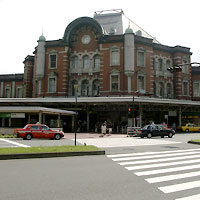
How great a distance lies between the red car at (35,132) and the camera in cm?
2008

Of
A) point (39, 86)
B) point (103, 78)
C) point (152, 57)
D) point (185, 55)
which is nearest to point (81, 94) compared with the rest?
point (103, 78)

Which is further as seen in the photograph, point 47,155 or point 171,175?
point 47,155

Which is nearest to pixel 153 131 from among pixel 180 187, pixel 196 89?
pixel 180 187

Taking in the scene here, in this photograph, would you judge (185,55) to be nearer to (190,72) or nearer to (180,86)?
(190,72)

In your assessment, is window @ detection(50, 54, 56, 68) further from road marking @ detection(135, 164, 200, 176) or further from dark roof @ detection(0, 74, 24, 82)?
road marking @ detection(135, 164, 200, 176)

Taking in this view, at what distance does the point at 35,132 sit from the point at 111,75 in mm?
18343

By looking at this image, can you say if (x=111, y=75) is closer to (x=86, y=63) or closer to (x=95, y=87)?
(x=95, y=87)

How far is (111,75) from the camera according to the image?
35906mm

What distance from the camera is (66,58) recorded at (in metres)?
38.1

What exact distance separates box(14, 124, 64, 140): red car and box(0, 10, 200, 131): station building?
10.7 metres

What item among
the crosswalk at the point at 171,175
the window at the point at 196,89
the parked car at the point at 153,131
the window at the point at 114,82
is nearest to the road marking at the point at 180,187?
the crosswalk at the point at 171,175

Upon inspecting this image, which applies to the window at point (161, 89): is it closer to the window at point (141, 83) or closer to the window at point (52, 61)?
the window at point (141, 83)

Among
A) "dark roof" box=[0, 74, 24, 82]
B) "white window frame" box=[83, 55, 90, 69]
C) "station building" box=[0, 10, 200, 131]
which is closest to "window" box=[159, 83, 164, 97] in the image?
"station building" box=[0, 10, 200, 131]

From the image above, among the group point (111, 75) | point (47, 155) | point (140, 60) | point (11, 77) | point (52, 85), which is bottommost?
point (47, 155)
